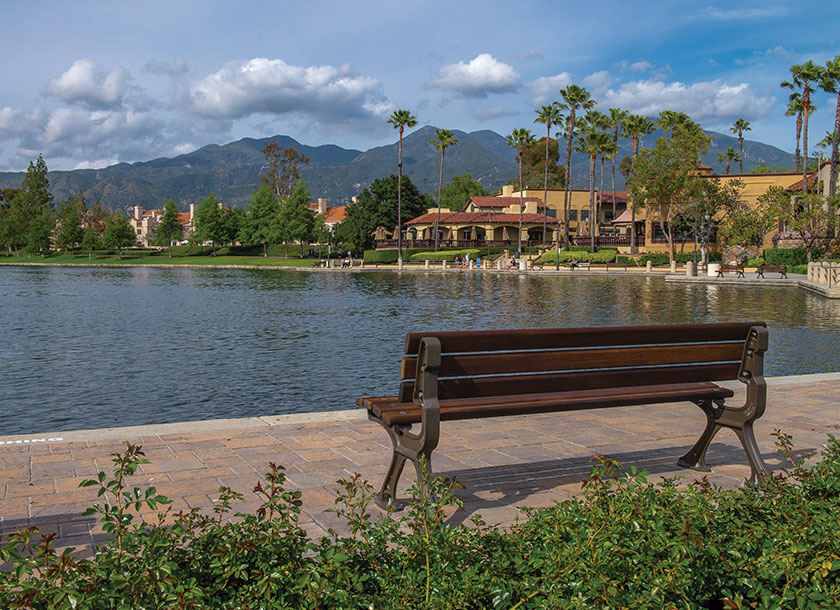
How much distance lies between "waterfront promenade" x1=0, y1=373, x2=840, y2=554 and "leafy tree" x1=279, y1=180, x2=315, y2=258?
289ft

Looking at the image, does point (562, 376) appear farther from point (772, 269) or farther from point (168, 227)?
point (168, 227)

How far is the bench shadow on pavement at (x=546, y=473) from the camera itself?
189 inches

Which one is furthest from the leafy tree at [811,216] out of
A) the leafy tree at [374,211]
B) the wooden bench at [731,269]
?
the leafy tree at [374,211]

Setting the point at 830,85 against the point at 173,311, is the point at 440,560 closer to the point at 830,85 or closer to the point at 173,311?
the point at 173,311

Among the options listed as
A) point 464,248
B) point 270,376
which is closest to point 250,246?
point 464,248

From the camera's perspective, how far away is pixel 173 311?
27.0 m

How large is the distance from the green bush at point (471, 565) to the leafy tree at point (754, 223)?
53588 mm

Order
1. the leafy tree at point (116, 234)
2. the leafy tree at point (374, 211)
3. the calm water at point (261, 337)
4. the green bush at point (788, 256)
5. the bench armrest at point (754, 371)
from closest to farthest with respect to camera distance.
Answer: the bench armrest at point (754, 371)
the calm water at point (261, 337)
the green bush at point (788, 256)
the leafy tree at point (374, 211)
the leafy tree at point (116, 234)

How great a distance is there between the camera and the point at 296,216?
3733 inches

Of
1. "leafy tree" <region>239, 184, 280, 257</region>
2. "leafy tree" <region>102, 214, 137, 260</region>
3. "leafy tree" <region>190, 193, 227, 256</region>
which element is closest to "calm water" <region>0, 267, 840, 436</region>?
"leafy tree" <region>239, 184, 280, 257</region>

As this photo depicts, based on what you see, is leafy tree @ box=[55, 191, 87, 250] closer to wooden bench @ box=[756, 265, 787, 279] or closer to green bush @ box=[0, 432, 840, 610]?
wooden bench @ box=[756, 265, 787, 279]

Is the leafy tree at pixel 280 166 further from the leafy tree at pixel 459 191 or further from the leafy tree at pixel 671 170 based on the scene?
the leafy tree at pixel 671 170

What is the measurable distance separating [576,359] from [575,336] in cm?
18

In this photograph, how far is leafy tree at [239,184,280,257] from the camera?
100000 mm
